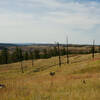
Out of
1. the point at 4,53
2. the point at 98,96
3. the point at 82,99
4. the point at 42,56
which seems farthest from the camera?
the point at 42,56

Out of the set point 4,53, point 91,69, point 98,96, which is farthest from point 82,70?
point 4,53

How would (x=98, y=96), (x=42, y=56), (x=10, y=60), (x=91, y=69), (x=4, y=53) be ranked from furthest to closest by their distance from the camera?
(x=42, y=56)
(x=10, y=60)
(x=4, y=53)
(x=91, y=69)
(x=98, y=96)

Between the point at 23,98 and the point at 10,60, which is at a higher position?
the point at 23,98

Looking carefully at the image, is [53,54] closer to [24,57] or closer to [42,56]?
[42,56]

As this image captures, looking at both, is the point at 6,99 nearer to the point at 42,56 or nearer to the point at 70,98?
the point at 70,98

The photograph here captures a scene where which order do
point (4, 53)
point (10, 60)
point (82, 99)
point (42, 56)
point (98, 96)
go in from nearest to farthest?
point (82, 99) < point (98, 96) < point (4, 53) < point (10, 60) < point (42, 56)

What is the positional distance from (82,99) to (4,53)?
9856 centimetres

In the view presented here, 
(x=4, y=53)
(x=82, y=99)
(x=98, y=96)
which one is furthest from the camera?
(x=4, y=53)

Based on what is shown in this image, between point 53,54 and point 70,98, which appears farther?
point 53,54

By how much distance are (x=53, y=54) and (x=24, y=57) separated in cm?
2397

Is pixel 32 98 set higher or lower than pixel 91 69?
higher

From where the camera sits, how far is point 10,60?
4370 inches

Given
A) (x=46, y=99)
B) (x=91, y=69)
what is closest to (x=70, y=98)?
(x=46, y=99)

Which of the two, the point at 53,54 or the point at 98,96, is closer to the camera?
the point at 98,96
